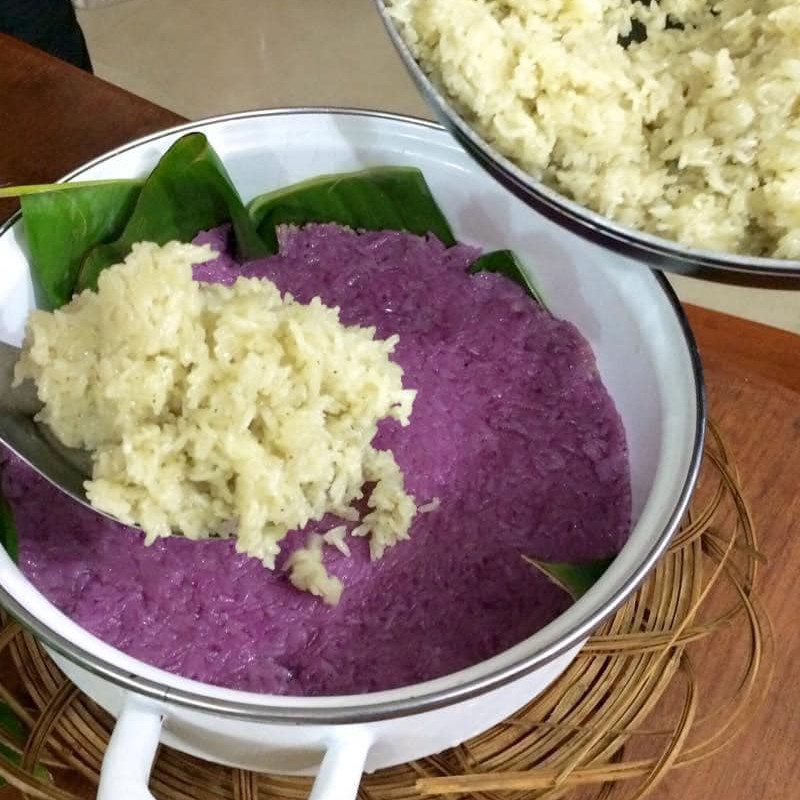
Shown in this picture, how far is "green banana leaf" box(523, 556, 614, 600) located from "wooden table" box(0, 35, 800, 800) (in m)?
0.14

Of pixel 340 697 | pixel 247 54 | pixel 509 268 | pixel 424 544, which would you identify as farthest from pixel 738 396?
pixel 247 54

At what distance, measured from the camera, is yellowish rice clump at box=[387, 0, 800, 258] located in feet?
1.72

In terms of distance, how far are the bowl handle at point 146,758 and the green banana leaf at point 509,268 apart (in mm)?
423

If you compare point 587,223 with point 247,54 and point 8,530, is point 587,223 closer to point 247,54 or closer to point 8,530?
point 8,530

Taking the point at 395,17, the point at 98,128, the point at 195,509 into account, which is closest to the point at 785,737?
the point at 195,509

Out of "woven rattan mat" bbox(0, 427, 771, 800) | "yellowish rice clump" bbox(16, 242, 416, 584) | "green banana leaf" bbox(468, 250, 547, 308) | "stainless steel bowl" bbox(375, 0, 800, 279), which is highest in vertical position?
"stainless steel bowl" bbox(375, 0, 800, 279)

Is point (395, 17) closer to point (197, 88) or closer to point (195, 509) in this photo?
point (195, 509)

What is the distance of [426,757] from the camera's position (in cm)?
67

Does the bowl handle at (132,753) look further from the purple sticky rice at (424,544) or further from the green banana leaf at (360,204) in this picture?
the green banana leaf at (360,204)

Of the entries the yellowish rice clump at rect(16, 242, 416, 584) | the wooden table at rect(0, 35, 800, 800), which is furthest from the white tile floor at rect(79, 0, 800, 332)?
the yellowish rice clump at rect(16, 242, 416, 584)

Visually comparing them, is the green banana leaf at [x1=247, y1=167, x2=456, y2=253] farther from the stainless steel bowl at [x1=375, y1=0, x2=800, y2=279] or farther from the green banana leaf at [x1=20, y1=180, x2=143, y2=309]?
the stainless steel bowl at [x1=375, y1=0, x2=800, y2=279]

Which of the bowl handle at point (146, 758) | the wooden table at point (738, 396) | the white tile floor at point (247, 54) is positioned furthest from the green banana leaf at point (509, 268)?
the white tile floor at point (247, 54)

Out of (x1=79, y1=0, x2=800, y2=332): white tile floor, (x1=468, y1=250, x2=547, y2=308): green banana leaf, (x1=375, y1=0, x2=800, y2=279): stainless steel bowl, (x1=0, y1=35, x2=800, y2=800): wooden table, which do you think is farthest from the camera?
(x1=79, y1=0, x2=800, y2=332): white tile floor

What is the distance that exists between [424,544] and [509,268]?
27 centimetres
